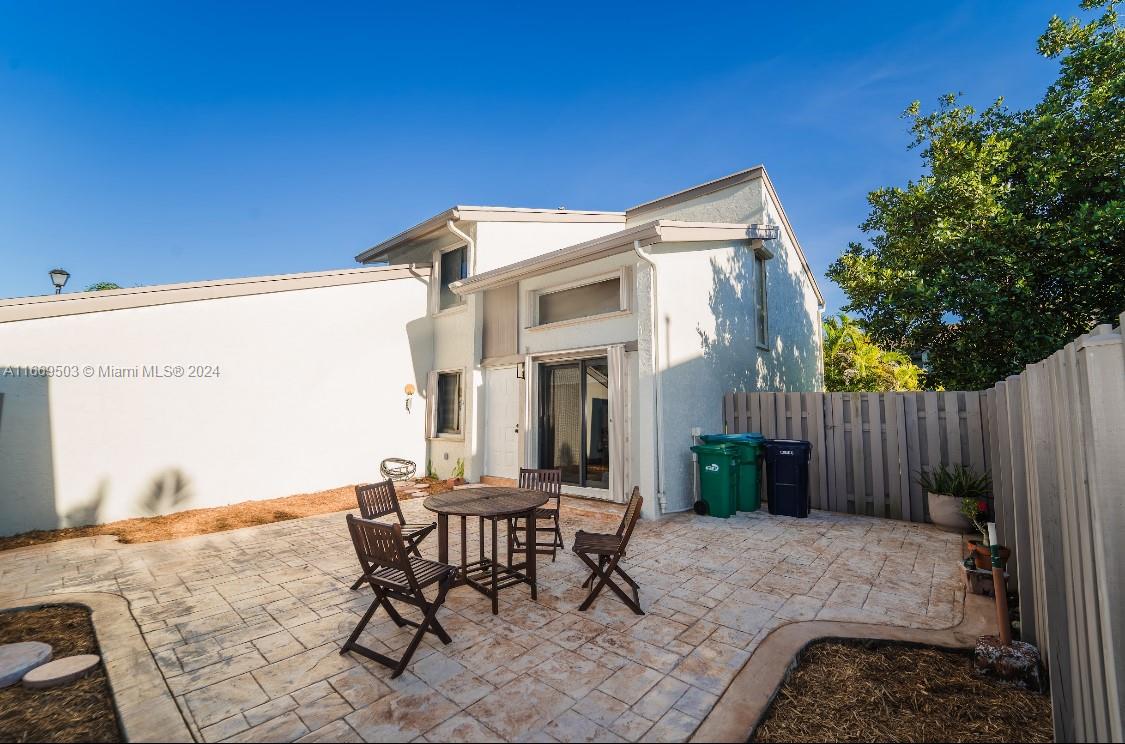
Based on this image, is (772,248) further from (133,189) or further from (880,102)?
(133,189)

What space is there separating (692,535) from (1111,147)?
438 inches

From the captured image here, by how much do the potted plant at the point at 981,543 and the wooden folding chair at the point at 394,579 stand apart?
3.87 meters

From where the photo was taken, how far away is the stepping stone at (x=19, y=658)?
2988 mm

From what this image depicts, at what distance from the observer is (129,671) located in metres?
3.04

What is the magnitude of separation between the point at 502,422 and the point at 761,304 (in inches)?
246

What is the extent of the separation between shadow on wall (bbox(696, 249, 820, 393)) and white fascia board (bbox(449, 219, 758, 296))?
573mm

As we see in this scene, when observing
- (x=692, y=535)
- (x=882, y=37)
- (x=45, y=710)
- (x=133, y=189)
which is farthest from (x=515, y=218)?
(x=133, y=189)

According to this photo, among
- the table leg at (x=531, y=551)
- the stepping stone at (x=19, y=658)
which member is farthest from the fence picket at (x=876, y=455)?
the stepping stone at (x=19, y=658)

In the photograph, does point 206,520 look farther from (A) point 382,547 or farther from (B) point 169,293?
(A) point 382,547

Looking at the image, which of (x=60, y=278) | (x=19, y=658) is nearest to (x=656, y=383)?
(x=19, y=658)

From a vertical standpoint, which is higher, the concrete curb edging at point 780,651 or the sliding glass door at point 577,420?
the sliding glass door at point 577,420

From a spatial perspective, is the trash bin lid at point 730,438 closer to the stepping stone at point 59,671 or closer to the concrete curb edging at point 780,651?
the concrete curb edging at point 780,651

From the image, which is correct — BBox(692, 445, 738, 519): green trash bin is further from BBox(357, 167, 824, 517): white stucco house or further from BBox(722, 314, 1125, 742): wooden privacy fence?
BBox(722, 314, 1125, 742): wooden privacy fence

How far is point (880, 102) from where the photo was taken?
12.1 metres
